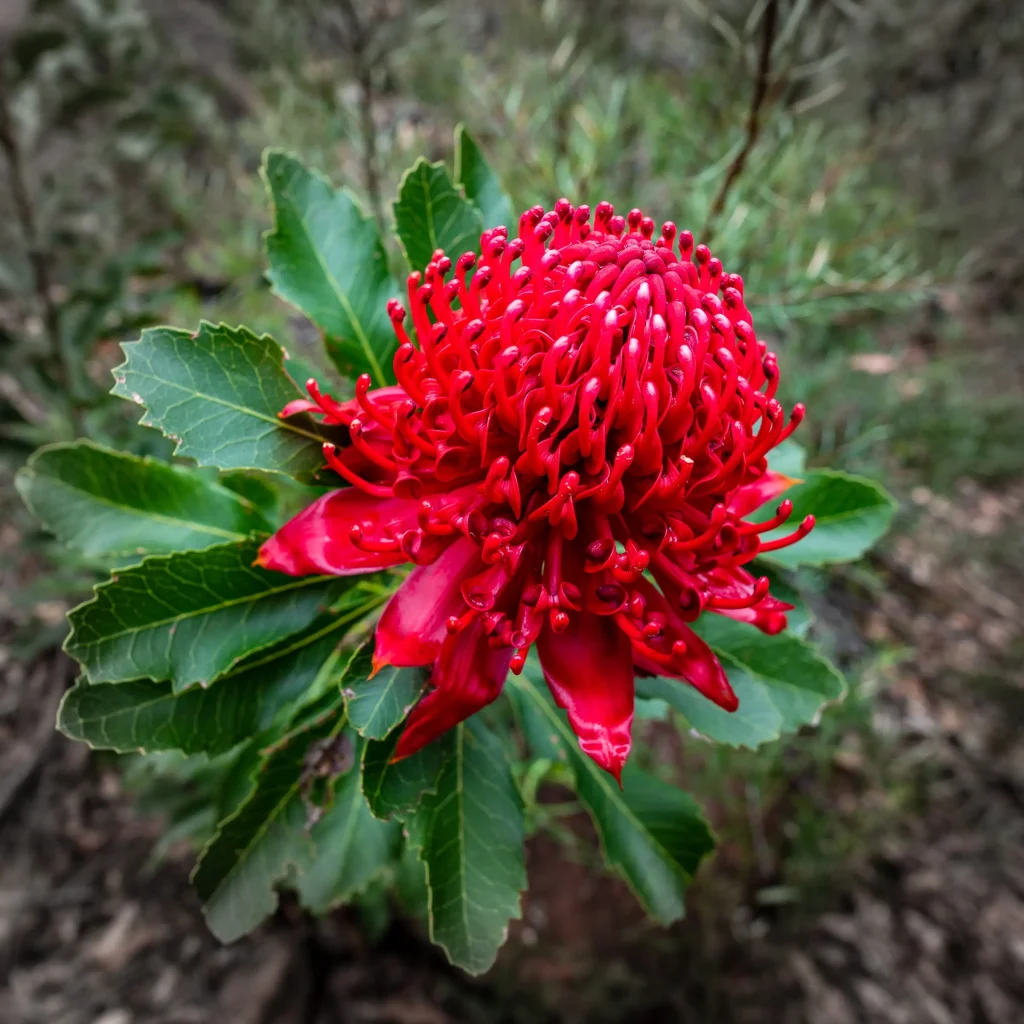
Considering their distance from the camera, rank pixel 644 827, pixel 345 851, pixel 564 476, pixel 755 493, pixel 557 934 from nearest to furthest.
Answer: pixel 564 476 < pixel 755 493 < pixel 644 827 < pixel 345 851 < pixel 557 934

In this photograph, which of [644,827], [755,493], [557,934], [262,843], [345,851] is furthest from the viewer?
[557,934]

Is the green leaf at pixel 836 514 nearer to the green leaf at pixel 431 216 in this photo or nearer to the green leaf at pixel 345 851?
the green leaf at pixel 431 216

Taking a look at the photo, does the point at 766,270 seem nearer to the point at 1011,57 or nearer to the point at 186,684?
the point at 186,684

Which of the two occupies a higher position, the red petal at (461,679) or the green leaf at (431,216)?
the green leaf at (431,216)

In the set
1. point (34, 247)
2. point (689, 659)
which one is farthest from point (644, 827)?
point (34, 247)

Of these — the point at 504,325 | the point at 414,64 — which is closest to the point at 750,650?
the point at 504,325

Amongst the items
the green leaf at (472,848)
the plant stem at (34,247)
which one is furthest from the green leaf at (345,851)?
the plant stem at (34,247)

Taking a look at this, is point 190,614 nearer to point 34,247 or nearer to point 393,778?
point 393,778
